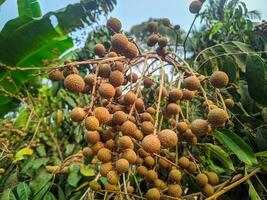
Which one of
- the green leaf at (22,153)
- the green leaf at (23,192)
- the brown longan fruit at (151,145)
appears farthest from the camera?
the green leaf at (22,153)

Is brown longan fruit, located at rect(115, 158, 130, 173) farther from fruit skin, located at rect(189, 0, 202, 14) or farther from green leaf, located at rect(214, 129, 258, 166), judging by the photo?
fruit skin, located at rect(189, 0, 202, 14)

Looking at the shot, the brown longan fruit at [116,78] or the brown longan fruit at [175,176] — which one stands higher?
the brown longan fruit at [116,78]

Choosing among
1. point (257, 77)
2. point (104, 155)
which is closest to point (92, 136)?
point (104, 155)

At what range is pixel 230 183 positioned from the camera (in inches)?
35.3

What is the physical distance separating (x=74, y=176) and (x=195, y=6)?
788mm

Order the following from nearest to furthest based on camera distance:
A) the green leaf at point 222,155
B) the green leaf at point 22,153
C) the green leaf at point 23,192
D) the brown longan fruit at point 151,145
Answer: the brown longan fruit at point 151,145 < the green leaf at point 222,155 < the green leaf at point 23,192 < the green leaf at point 22,153

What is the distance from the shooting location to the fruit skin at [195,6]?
3.20 feet

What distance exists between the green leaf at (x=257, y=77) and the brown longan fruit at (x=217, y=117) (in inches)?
10.2

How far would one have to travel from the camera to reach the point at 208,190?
0.83 m

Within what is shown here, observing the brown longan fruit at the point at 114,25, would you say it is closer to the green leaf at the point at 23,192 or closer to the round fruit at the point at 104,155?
the round fruit at the point at 104,155

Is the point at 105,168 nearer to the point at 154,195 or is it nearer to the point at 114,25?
the point at 154,195

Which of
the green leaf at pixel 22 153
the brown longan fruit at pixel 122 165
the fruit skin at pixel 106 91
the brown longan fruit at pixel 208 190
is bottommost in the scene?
the green leaf at pixel 22 153

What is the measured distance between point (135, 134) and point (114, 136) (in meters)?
0.06

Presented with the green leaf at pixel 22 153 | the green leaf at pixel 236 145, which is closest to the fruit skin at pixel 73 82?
the green leaf at pixel 236 145
